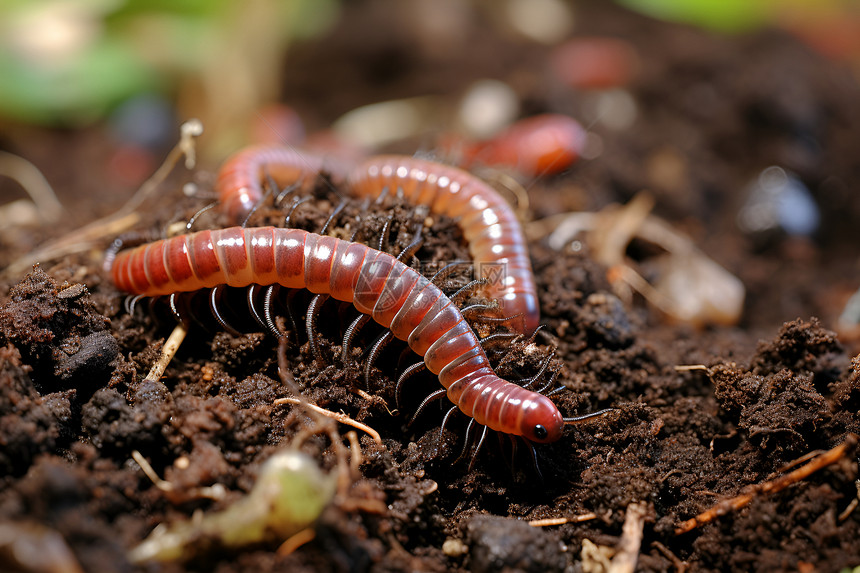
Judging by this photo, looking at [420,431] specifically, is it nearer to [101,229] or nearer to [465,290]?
A: [465,290]

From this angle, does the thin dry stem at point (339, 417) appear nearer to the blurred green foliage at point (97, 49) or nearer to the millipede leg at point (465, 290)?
the millipede leg at point (465, 290)

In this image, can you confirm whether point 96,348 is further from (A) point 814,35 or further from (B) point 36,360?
(A) point 814,35

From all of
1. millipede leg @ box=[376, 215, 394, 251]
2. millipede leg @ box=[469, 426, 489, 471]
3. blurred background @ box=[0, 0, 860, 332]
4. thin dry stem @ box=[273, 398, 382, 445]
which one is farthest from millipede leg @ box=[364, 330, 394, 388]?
blurred background @ box=[0, 0, 860, 332]

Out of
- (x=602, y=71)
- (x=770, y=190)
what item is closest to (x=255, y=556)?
(x=770, y=190)

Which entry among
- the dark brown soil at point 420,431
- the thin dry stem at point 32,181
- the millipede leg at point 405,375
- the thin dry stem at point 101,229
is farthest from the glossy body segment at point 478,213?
the thin dry stem at point 32,181

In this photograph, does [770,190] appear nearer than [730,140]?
Yes

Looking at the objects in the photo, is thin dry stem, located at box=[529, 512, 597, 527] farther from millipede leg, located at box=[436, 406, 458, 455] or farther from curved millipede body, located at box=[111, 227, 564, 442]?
millipede leg, located at box=[436, 406, 458, 455]
